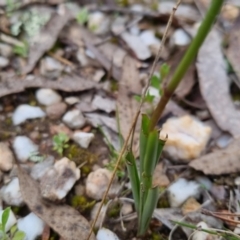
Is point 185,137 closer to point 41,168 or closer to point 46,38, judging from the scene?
point 41,168

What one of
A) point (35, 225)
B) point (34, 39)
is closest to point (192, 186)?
point (35, 225)

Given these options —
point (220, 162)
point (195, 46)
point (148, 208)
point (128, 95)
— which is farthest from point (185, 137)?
point (195, 46)

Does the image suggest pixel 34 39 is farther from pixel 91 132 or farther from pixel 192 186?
pixel 192 186

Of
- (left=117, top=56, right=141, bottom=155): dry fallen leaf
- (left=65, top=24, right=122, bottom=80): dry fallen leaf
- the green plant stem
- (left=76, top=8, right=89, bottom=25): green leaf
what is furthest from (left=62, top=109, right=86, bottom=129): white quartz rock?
the green plant stem

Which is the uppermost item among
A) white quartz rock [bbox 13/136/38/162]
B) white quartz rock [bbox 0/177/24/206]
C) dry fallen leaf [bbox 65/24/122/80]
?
dry fallen leaf [bbox 65/24/122/80]

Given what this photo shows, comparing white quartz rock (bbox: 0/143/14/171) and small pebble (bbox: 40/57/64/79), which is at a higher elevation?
small pebble (bbox: 40/57/64/79)

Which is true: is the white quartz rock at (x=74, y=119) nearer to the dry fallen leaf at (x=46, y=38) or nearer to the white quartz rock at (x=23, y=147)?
the white quartz rock at (x=23, y=147)

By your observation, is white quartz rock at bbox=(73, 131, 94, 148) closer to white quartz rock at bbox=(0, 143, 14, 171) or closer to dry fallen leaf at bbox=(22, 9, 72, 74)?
white quartz rock at bbox=(0, 143, 14, 171)
